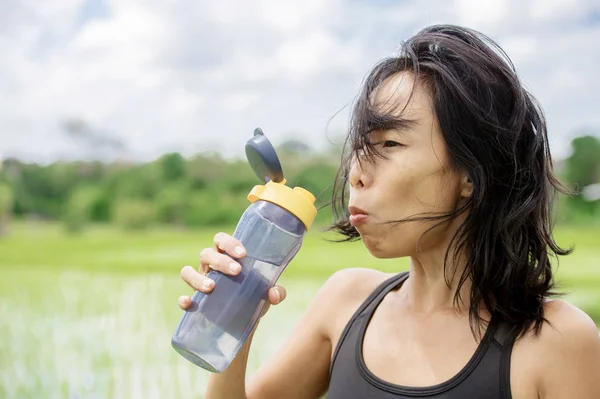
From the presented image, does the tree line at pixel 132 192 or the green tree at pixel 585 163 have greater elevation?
the green tree at pixel 585 163

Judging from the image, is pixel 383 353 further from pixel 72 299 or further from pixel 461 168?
pixel 72 299

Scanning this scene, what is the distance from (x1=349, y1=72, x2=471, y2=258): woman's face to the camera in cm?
79

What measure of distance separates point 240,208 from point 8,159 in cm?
113

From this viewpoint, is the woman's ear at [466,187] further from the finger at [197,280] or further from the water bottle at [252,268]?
the finger at [197,280]

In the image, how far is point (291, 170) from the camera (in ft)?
9.13

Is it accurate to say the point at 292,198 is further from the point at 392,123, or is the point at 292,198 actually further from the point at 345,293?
the point at 345,293

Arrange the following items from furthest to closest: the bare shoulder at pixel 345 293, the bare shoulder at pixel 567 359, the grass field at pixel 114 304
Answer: the grass field at pixel 114 304
the bare shoulder at pixel 345 293
the bare shoulder at pixel 567 359

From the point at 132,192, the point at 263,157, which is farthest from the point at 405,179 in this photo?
the point at 132,192

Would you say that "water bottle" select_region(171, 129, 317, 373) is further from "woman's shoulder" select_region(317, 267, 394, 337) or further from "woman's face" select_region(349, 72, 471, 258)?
"woman's shoulder" select_region(317, 267, 394, 337)

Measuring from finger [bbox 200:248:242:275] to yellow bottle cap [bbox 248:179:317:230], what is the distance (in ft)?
0.26

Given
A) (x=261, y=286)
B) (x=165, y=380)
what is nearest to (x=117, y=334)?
(x=165, y=380)

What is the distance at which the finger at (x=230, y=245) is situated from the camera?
763mm

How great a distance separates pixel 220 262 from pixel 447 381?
285mm

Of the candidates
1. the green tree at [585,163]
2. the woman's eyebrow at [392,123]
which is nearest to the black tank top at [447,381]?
the woman's eyebrow at [392,123]
